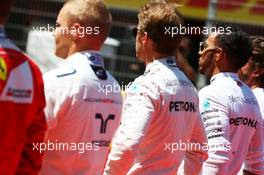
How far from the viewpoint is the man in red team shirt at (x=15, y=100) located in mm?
3990

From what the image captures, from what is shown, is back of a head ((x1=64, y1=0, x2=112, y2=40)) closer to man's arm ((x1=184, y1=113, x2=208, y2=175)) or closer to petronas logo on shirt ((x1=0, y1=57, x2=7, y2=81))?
petronas logo on shirt ((x1=0, y1=57, x2=7, y2=81))

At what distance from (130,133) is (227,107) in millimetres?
1237

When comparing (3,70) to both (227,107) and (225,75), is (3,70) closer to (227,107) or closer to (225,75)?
(227,107)

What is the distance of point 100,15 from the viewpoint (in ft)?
16.3

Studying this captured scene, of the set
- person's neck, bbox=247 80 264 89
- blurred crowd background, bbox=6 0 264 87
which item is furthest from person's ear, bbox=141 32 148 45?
blurred crowd background, bbox=6 0 264 87

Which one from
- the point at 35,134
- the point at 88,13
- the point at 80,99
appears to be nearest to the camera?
the point at 35,134

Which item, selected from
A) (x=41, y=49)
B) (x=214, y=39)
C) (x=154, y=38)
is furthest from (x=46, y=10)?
(x=154, y=38)

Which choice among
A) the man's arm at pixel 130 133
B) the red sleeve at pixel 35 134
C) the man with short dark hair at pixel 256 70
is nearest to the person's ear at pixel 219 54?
the man with short dark hair at pixel 256 70

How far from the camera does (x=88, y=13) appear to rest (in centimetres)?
493

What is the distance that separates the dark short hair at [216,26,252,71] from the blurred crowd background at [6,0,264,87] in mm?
5824

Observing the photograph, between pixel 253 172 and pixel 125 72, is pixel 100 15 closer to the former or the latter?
pixel 253 172

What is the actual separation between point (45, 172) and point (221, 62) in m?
2.06

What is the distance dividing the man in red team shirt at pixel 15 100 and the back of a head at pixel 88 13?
0.83m

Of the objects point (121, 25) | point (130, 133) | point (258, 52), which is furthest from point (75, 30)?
point (121, 25)
